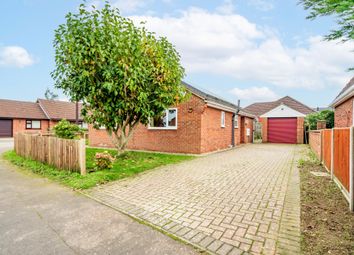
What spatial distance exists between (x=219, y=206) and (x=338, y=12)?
3.50 m

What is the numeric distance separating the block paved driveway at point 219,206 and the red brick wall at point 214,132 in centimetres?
488

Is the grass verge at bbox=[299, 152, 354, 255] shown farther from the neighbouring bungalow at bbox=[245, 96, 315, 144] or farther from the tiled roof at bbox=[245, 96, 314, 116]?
the tiled roof at bbox=[245, 96, 314, 116]

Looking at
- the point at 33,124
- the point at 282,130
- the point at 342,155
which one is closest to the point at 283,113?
the point at 282,130

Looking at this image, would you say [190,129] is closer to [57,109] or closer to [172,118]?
[172,118]

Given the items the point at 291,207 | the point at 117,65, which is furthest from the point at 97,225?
the point at 117,65

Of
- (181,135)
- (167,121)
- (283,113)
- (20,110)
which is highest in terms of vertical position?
(20,110)

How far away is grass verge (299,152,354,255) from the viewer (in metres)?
2.66

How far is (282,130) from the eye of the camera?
21.7 metres

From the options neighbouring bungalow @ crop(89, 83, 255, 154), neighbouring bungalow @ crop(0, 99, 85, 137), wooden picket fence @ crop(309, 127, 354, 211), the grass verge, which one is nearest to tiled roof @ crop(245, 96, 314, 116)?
neighbouring bungalow @ crop(89, 83, 255, 154)

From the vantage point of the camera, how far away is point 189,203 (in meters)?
4.23

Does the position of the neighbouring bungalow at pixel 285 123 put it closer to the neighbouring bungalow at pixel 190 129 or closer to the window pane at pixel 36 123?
the neighbouring bungalow at pixel 190 129

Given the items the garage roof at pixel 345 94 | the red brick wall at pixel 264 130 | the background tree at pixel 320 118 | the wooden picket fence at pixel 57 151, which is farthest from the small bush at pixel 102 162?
the red brick wall at pixel 264 130

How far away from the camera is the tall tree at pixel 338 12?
2230 millimetres

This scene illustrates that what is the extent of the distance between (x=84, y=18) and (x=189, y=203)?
7332 millimetres
